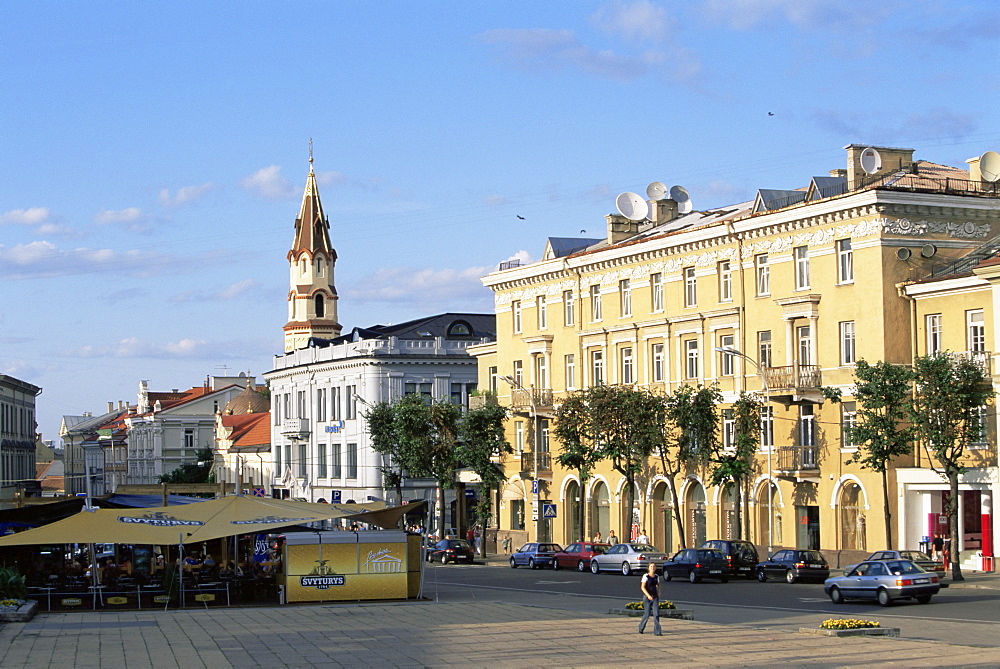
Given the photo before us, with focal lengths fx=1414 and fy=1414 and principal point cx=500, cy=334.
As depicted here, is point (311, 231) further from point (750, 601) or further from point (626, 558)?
point (750, 601)

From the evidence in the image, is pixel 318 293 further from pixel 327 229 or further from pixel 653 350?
pixel 653 350

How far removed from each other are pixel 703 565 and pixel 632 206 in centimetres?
2800

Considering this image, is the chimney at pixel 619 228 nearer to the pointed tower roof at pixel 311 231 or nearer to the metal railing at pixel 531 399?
the metal railing at pixel 531 399

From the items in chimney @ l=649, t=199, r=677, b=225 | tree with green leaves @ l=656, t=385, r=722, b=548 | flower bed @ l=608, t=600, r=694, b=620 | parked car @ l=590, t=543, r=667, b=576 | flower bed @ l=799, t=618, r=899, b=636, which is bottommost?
parked car @ l=590, t=543, r=667, b=576

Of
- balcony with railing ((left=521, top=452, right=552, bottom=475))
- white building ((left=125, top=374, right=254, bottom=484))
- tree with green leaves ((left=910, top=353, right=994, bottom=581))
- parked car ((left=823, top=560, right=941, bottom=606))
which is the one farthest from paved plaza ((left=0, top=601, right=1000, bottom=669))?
white building ((left=125, top=374, right=254, bottom=484))

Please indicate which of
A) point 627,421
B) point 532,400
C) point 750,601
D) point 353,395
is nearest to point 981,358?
point 750,601

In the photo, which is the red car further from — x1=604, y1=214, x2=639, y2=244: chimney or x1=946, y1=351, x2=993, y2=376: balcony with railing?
x1=604, y1=214, x2=639, y2=244: chimney

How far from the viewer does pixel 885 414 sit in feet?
163

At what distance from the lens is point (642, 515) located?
214ft

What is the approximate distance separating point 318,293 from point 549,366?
56.8m

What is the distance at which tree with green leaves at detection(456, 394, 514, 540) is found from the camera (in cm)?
7111

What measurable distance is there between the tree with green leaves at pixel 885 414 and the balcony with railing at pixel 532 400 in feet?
79.8

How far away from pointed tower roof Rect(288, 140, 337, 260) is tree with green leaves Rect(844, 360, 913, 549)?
83.5m

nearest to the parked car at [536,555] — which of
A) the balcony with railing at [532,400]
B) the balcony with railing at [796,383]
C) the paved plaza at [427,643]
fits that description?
the balcony with railing at [532,400]
